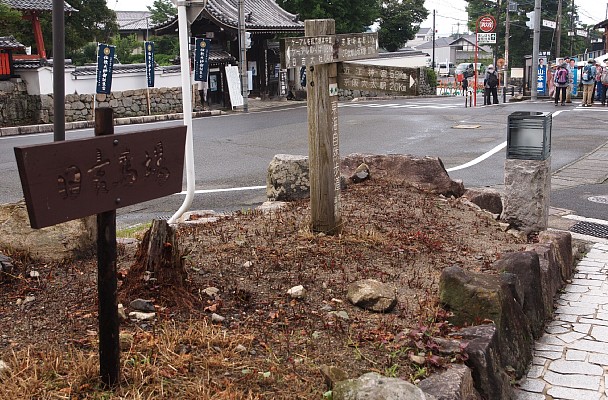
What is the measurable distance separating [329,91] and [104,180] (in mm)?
3297

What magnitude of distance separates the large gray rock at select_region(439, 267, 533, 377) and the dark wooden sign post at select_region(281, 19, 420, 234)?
1.57m

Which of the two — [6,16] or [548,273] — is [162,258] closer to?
[548,273]

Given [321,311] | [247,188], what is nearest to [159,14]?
[247,188]

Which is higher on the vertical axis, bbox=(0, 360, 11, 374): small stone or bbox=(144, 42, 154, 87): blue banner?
bbox=(144, 42, 154, 87): blue banner

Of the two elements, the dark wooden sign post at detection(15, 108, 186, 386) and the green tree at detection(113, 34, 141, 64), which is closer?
the dark wooden sign post at detection(15, 108, 186, 386)

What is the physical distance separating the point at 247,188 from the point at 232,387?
24.9 feet

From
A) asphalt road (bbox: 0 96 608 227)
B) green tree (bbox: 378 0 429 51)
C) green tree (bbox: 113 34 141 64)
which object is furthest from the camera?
green tree (bbox: 378 0 429 51)

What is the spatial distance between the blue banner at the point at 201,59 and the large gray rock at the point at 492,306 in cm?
2327

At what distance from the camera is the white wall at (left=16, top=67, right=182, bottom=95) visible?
2278 cm

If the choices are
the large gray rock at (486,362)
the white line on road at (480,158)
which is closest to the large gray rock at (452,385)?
the large gray rock at (486,362)

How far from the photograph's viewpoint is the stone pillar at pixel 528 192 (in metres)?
7.44

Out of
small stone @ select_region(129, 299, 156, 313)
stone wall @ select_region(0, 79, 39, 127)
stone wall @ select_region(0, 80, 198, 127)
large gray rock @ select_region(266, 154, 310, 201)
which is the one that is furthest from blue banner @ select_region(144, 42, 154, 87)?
small stone @ select_region(129, 299, 156, 313)

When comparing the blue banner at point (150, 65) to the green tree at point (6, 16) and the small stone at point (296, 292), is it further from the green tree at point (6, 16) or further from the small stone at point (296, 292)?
the small stone at point (296, 292)

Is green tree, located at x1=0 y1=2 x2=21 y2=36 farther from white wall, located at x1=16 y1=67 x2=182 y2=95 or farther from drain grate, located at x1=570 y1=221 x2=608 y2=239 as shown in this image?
drain grate, located at x1=570 y1=221 x2=608 y2=239
